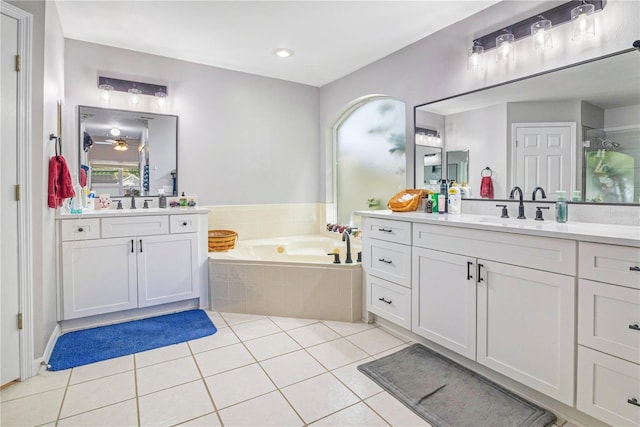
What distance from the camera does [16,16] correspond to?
6.36 feet

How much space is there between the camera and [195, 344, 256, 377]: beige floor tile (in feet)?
6.92

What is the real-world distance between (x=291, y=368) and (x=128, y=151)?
8.68 ft

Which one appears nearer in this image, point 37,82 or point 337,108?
point 37,82

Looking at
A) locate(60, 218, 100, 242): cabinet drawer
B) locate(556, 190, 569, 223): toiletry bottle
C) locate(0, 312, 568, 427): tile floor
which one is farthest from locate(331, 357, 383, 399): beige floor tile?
locate(60, 218, 100, 242): cabinet drawer

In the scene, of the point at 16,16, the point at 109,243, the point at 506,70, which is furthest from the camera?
the point at 109,243

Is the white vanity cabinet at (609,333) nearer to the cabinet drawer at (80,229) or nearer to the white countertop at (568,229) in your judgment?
the white countertop at (568,229)

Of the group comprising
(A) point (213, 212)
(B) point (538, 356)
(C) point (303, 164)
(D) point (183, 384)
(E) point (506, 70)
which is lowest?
(D) point (183, 384)

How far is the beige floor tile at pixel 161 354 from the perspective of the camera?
221 centimetres

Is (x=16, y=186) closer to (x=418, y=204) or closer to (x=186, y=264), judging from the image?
(x=186, y=264)

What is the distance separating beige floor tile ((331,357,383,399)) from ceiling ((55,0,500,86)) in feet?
8.35

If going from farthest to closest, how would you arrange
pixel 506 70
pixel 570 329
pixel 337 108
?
1. pixel 337 108
2. pixel 506 70
3. pixel 570 329

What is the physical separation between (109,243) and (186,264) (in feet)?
2.10

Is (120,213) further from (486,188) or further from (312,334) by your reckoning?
(486,188)

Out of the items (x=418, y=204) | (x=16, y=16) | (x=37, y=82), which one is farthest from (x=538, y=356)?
(x=16, y=16)
